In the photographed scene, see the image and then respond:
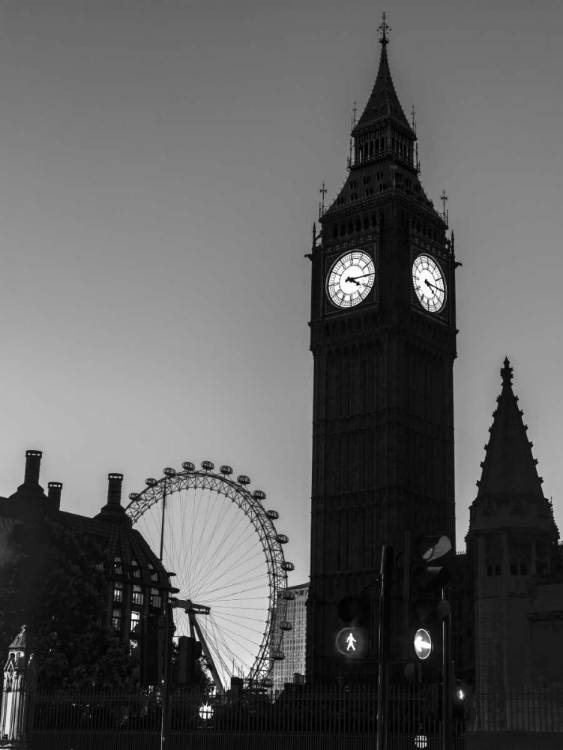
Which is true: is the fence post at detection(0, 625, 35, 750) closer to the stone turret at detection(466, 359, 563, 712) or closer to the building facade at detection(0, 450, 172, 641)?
the stone turret at detection(466, 359, 563, 712)

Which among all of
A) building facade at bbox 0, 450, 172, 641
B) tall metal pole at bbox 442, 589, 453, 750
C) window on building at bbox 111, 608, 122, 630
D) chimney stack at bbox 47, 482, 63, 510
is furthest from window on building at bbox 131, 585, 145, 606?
tall metal pole at bbox 442, 589, 453, 750

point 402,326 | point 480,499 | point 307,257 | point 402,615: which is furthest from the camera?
point 307,257

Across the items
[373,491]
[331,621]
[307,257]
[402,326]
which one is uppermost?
[307,257]

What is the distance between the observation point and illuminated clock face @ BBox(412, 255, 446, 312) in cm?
9669

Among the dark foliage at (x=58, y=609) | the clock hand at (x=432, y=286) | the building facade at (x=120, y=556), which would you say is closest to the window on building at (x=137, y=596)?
the building facade at (x=120, y=556)

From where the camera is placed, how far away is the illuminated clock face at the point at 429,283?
9669cm

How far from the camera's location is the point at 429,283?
322 feet

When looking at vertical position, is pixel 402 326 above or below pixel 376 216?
below

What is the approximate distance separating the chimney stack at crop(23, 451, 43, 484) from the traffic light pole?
11551cm

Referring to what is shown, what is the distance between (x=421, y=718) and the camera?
3266 cm

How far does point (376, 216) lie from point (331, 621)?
32.7 meters

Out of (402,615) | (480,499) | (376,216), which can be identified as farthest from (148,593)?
(402,615)

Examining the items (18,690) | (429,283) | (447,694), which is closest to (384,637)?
(447,694)

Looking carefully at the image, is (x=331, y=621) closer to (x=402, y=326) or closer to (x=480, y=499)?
(x=402, y=326)
